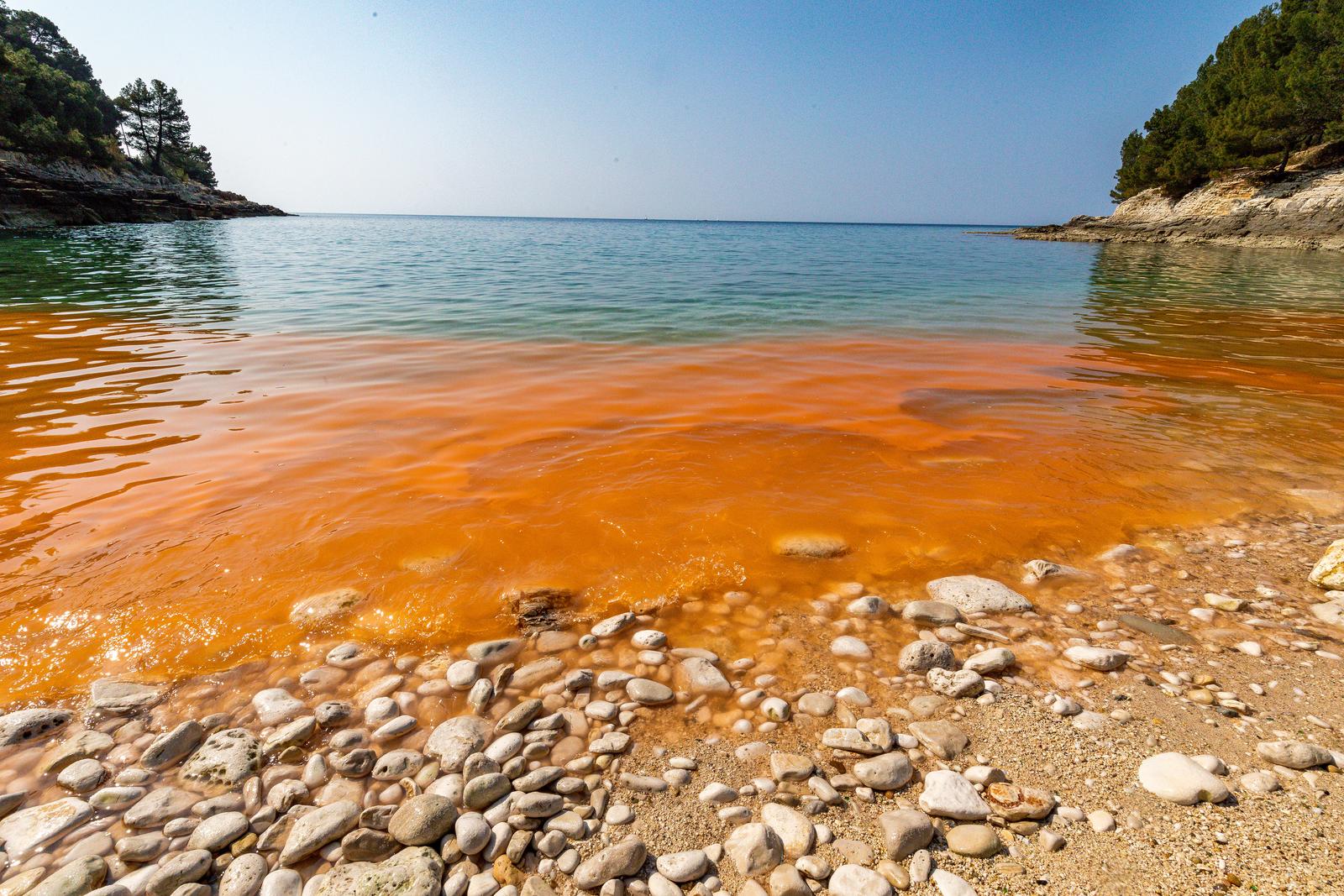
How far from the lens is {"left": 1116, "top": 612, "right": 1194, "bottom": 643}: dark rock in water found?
2664 mm

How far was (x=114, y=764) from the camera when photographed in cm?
208

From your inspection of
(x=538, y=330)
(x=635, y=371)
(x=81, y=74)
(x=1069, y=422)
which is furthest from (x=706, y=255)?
(x=81, y=74)

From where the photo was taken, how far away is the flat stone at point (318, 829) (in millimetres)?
1762

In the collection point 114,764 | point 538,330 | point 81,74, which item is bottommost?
point 114,764

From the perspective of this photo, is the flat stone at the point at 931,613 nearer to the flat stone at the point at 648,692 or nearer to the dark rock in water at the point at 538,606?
the flat stone at the point at 648,692

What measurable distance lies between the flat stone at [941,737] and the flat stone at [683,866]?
97cm

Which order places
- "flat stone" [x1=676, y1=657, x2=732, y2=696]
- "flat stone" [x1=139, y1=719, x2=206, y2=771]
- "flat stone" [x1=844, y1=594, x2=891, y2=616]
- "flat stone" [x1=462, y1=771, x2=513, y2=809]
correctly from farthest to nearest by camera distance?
"flat stone" [x1=844, y1=594, x2=891, y2=616], "flat stone" [x1=676, y1=657, x2=732, y2=696], "flat stone" [x1=139, y1=719, x2=206, y2=771], "flat stone" [x1=462, y1=771, x2=513, y2=809]

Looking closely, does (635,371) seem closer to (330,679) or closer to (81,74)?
(330,679)

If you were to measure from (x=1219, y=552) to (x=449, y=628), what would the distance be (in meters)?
4.49

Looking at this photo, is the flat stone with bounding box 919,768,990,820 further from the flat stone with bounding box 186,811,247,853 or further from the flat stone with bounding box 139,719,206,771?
the flat stone with bounding box 139,719,206,771

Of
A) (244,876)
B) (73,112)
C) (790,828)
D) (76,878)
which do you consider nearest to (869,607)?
(790,828)

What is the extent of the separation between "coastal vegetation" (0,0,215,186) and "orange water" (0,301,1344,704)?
211ft

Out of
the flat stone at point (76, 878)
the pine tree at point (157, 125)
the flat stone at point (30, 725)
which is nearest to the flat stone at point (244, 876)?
the flat stone at point (76, 878)

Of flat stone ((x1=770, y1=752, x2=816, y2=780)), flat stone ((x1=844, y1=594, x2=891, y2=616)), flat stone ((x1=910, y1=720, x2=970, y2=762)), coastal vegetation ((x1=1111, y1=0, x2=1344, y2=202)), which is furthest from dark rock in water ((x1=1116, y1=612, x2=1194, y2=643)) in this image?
coastal vegetation ((x1=1111, y1=0, x2=1344, y2=202))
